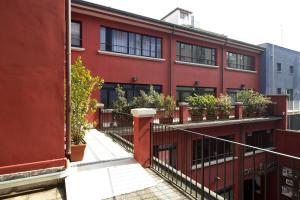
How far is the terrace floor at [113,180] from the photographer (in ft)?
15.2

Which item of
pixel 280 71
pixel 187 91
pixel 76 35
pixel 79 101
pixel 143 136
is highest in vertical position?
pixel 76 35

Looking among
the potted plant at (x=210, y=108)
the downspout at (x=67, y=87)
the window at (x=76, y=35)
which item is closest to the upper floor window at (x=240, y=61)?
the potted plant at (x=210, y=108)

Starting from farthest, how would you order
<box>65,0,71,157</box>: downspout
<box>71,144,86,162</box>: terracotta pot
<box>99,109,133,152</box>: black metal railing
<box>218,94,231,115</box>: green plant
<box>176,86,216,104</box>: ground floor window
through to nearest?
<box>176,86,216,104</box>: ground floor window
<box>218,94,231,115</box>: green plant
<box>99,109,133,152</box>: black metal railing
<box>71,144,86,162</box>: terracotta pot
<box>65,0,71,157</box>: downspout

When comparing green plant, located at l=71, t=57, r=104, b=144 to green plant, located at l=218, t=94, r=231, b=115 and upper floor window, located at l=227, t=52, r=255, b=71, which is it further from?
upper floor window, located at l=227, t=52, r=255, b=71

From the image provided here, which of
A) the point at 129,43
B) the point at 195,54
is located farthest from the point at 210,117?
the point at 129,43

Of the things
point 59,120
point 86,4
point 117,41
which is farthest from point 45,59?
point 117,41

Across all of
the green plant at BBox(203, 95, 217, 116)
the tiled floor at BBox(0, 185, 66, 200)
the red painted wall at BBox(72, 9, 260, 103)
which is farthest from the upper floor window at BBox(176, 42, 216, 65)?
the tiled floor at BBox(0, 185, 66, 200)

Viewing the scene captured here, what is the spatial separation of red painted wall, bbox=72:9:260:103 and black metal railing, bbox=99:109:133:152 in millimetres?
3165

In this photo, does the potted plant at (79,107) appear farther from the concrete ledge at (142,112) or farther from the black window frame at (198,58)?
the black window frame at (198,58)

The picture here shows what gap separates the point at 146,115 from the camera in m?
6.30

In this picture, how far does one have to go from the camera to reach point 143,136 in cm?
618

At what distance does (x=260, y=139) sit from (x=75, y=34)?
15629 millimetres

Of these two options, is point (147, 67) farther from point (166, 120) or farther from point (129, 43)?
point (166, 120)

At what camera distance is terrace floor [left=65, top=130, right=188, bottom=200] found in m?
4.62
